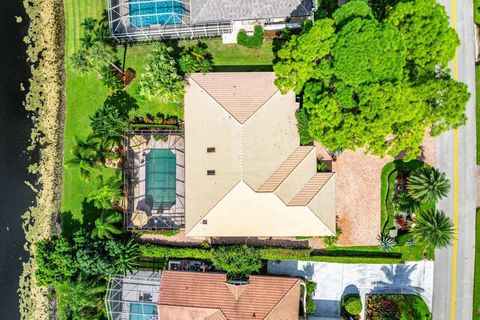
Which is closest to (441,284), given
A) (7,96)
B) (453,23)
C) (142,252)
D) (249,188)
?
(249,188)

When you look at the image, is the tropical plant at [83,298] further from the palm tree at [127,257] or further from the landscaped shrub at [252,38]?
the landscaped shrub at [252,38]

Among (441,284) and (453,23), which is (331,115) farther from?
(441,284)

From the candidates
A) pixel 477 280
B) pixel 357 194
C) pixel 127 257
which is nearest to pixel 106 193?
pixel 127 257

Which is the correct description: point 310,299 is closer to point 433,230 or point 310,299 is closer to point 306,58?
point 433,230

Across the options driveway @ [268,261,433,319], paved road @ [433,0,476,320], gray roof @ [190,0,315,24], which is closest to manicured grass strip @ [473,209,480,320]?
paved road @ [433,0,476,320]

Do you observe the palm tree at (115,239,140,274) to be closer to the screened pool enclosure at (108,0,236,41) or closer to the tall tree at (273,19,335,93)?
the screened pool enclosure at (108,0,236,41)

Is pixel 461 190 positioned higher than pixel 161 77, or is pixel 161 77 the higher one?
pixel 161 77
